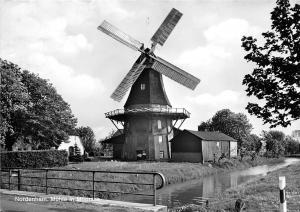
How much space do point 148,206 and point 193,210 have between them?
1.81m

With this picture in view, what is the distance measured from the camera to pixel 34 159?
28.8 m

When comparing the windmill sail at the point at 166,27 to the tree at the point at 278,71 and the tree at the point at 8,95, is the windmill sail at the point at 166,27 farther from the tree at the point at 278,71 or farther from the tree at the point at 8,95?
the tree at the point at 278,71

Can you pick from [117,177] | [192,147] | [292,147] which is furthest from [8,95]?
[292,147]

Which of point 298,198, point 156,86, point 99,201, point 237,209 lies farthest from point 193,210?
point 156,86

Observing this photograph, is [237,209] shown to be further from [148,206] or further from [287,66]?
[287,66]

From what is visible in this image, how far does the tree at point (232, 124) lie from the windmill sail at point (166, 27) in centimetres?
3488

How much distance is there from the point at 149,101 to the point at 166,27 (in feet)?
28.3

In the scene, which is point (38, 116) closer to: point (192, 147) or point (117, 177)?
point (117, 177)

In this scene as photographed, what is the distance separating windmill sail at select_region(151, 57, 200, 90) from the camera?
128ft

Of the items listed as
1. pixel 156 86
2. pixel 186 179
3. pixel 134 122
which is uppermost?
pixel 156 86

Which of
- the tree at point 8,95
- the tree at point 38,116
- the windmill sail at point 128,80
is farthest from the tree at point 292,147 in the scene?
the tree at point 8,95

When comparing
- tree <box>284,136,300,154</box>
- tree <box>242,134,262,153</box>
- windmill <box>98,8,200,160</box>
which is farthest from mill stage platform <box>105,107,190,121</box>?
tree <box>284,136,300,154</box>

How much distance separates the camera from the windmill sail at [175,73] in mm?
39000

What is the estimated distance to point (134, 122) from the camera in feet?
141
